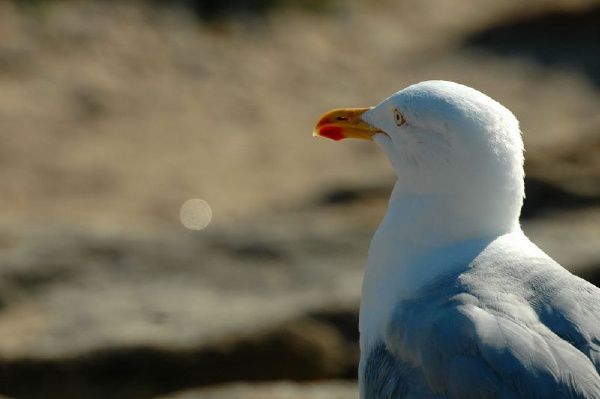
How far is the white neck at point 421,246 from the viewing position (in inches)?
129

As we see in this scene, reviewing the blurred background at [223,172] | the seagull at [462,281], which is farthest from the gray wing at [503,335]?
the blurred background at [223,172]

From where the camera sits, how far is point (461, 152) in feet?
10.7

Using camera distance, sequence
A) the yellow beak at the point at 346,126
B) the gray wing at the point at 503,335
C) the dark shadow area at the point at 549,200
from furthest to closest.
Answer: the dark shadow area at the point at 549,200 → the yellow beak at the point at 346,126 → the gray wing at the point at 503,335

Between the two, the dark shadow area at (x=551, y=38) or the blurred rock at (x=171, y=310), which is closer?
the blurred rock at (x=171, y=310)

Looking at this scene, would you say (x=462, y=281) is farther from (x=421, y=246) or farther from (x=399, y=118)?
(x=399, y=118)

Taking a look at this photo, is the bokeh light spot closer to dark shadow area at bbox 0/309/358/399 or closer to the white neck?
dark shadow area at bbox 0/309/358/399

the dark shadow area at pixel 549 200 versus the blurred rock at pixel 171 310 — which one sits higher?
the dark shadow area at pixel 549 200

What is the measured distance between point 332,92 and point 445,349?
905 centimetres

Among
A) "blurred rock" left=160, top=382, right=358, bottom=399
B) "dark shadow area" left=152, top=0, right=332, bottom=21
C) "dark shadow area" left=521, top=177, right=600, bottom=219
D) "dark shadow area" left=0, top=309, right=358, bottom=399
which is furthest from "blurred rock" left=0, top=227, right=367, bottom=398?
"dark shadow area" left=152, top=0, right=332, bottom=21

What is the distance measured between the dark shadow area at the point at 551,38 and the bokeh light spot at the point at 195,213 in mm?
4804

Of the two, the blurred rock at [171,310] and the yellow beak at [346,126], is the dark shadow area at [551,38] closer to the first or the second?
the blurred rock at [171,310]

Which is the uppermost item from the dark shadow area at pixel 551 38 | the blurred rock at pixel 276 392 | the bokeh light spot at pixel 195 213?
the dark shadow area at pixel 551 38

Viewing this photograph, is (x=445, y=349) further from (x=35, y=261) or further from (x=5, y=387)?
(x=35, y=261)

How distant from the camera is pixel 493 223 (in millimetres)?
3346
